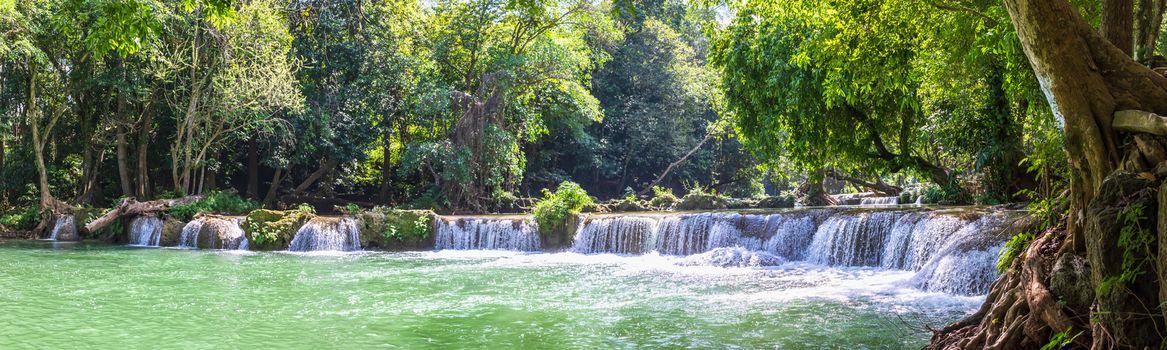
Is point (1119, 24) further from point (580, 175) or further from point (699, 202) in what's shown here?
point (580, 175)

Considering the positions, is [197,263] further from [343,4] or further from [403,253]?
[343,4]

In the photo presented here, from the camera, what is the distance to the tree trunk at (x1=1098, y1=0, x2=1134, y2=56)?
15.4ft

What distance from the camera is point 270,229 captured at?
769 inches

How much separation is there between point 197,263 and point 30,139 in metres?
13.6

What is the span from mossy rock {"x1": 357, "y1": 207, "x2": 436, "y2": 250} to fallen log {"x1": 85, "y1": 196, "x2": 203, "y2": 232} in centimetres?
584

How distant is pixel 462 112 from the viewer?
2441cm

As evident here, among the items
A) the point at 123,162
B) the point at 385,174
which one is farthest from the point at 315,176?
the point at 123,162

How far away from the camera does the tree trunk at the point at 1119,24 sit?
4.69 metres

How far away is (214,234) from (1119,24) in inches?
768

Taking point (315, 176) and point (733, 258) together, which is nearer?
point (733, 258)

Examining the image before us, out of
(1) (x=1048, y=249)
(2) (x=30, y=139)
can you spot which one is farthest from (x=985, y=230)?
(2) (x=30, y=139)

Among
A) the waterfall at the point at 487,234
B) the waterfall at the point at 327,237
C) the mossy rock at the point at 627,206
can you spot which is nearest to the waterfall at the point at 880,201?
the mossy rock at the point at 627,206

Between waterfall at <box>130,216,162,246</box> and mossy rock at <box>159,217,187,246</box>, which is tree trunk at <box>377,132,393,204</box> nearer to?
mossy rock at <box>159,217,187,246</box>

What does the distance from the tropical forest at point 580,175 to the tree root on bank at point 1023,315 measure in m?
0.02
